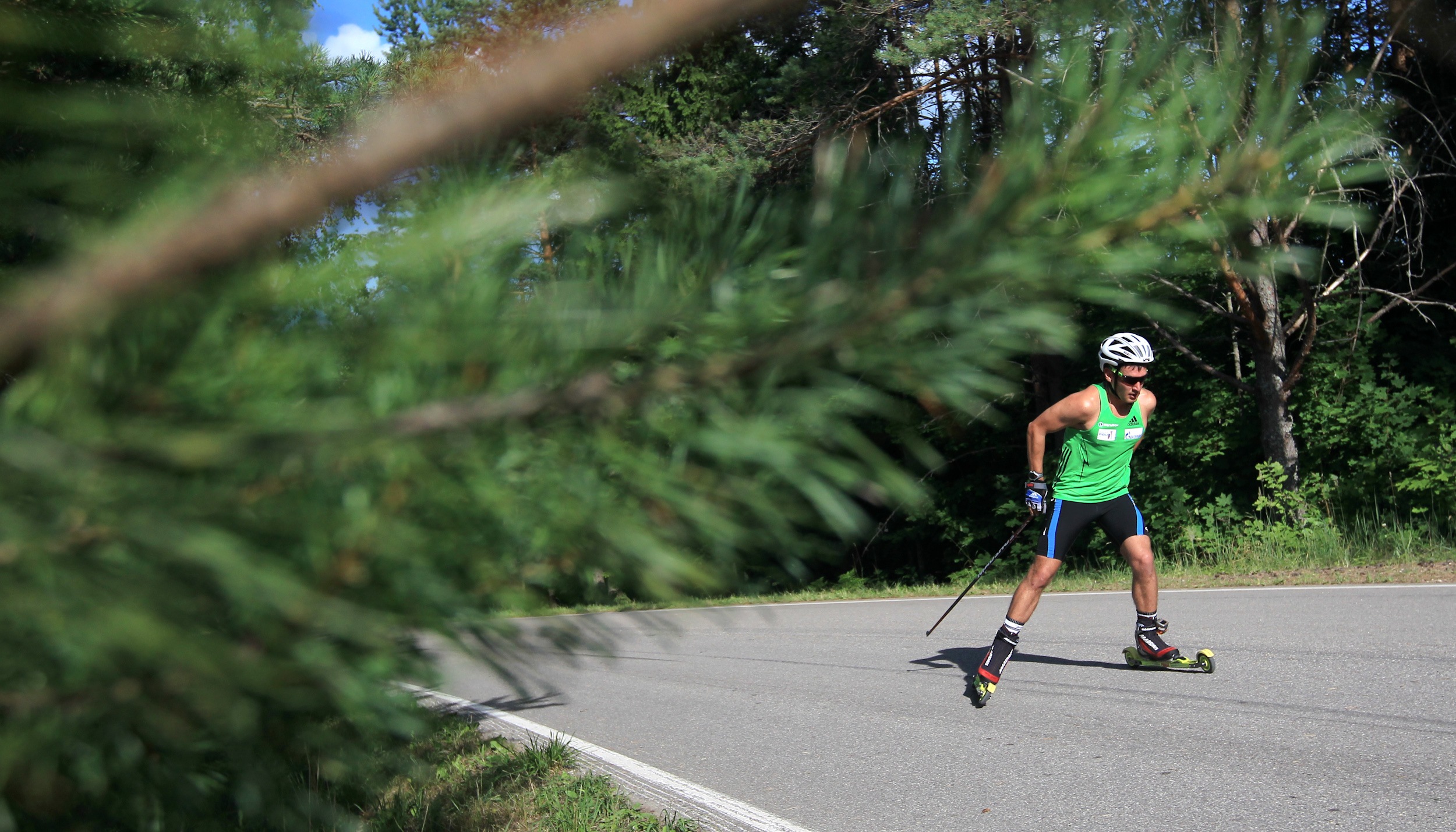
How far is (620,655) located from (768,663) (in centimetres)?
782

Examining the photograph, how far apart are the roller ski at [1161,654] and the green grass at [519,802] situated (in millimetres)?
3482

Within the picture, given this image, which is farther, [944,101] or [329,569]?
[944,101]

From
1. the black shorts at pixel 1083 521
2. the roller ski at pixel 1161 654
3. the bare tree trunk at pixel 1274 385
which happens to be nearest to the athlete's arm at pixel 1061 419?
the black shorts at pixel 1083 521

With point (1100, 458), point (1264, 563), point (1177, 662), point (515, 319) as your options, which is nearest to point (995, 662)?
point (1177, 662)

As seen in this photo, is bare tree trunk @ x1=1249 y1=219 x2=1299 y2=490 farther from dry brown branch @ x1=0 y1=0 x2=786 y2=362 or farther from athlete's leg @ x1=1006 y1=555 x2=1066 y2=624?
dry brown branch @ x1=0 y1=0 x2=786 y2=362

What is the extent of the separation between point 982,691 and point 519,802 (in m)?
2.77

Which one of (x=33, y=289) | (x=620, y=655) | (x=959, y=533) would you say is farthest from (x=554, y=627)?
(x=959, y=533)

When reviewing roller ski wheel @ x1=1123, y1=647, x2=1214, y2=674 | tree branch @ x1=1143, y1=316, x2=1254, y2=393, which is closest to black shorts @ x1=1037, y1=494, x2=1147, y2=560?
roller ski wheel @ x1=1123, y1=647, x2=1214, y2=674

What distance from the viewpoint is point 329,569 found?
722mm

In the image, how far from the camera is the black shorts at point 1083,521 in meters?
6.30

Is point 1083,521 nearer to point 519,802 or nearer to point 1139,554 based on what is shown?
point 1139,554

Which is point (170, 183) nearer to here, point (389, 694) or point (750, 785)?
point (389, 694)

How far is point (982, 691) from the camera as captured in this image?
20.1ft

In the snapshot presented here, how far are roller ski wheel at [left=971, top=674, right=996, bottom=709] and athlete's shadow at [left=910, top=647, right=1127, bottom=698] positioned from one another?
0.32 m
